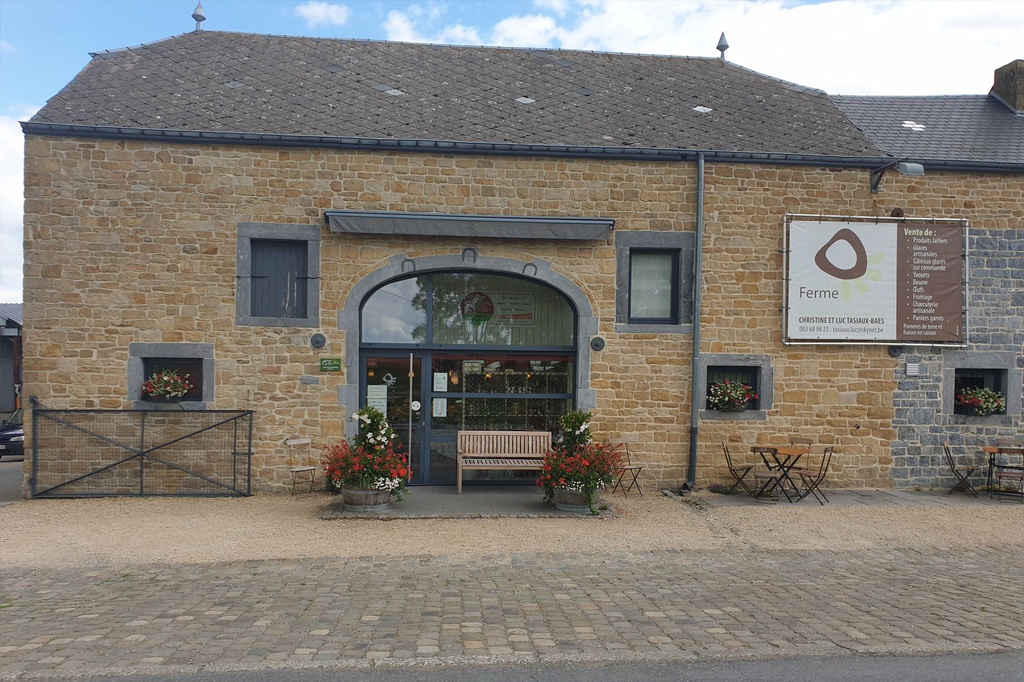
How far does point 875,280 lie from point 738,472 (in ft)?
11.4

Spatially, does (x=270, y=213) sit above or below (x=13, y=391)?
above

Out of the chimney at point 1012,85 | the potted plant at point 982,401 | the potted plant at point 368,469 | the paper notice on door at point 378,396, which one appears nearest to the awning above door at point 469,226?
the paper notice on door at point 378,396

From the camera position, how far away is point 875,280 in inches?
440

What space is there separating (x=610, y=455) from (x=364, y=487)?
297 centimetres

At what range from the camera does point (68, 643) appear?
16.6 ft

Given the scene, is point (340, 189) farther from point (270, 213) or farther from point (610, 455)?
point (610, 455)

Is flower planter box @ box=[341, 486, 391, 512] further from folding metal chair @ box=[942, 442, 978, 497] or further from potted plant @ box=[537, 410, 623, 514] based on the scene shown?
folding metal chair @ box=[942, 442, 978, 497]

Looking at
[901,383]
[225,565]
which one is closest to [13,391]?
[225,565]

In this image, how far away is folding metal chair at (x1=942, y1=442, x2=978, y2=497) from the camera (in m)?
10.9

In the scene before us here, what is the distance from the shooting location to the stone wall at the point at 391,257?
1012 centimetres

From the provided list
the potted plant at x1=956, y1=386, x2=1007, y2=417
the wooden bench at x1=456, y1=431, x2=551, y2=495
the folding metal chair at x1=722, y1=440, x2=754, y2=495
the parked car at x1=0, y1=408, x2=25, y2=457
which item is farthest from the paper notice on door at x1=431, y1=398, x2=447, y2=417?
the parked car at x1=0, y1=408, x2=25, y2=457

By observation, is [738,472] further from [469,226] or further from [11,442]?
[11,442]

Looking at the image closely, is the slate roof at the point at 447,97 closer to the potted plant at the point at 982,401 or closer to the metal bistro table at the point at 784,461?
the potted plant at the point at 982,401

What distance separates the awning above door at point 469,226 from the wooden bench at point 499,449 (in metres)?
2.72
